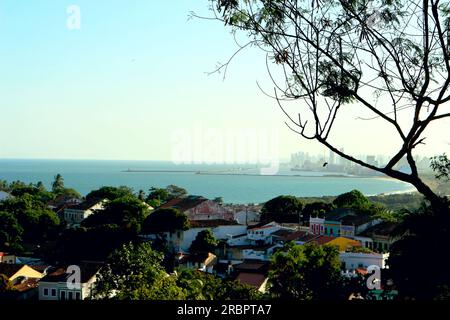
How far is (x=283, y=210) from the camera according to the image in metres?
35.9

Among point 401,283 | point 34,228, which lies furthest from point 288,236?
point 401,283

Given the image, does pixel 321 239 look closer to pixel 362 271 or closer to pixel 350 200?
pixel 362 271

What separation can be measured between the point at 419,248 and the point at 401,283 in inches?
23.1

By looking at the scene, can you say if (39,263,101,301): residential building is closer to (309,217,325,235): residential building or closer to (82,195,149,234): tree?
(82,195,149,234): tree

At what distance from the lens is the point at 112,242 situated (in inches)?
985

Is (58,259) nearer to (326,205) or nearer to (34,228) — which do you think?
(34,228)

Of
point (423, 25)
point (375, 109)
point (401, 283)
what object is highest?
point (423, 25)

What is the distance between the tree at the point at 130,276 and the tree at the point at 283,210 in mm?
17709

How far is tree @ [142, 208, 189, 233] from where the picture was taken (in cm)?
2680

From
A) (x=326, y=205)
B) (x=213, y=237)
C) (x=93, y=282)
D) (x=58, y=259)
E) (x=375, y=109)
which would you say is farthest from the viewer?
(x=326, y=205)

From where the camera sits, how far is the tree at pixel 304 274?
13775mm

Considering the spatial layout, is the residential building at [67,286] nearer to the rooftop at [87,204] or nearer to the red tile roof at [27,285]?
the red tile roof at [27,285]
